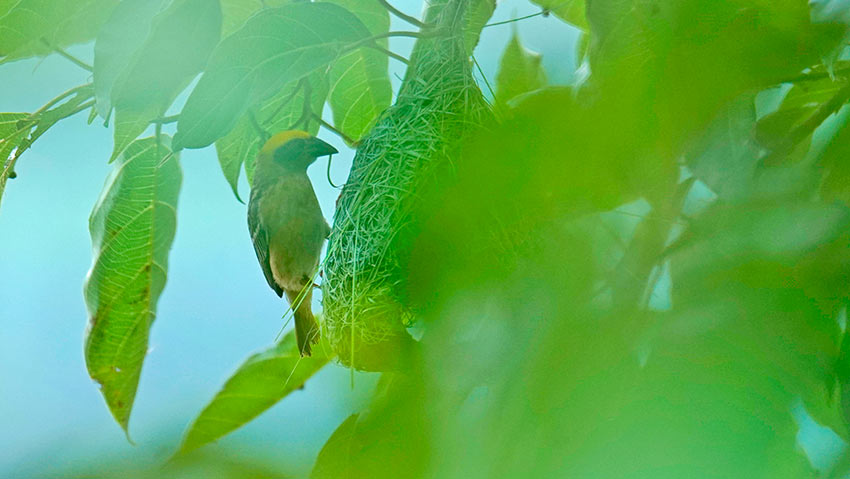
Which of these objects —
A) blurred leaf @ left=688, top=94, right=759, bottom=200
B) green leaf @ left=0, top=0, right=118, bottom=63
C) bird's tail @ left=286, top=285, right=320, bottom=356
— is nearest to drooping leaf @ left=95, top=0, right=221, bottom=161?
green leaf @ left=0, top=0, right=118, bottom=63

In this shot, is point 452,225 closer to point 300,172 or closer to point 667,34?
point 667,34

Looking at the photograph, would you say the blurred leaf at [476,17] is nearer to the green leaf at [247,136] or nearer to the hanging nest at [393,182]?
the hanging nest at [393,182]

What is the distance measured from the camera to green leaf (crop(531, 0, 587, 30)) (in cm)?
69

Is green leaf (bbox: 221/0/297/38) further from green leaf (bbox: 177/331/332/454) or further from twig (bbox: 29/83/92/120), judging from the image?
green leaf (bbox: 177/331/332/454)

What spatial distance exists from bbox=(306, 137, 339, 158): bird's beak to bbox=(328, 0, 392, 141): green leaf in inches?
1.9

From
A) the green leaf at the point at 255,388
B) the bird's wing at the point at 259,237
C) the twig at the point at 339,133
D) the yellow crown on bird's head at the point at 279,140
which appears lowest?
the green leaf at the point at 255,388

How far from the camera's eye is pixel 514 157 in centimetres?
18

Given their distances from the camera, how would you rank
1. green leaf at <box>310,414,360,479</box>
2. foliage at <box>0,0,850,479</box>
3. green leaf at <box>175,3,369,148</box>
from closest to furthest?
foliage at <box>0,0,850,479</box>
green leaf at <box>310,414,360,479</box>
green leaf at <box>175,3,369,148</box>

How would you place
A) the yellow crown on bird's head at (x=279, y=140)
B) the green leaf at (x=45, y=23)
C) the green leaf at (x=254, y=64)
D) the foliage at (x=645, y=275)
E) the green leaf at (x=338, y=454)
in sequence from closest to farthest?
the foliage at (x=645, y=275)
the green leaf at (x=338, y=454)
the green leaf at (x=254, y=64)
the green leaf at (x=45, y=23)
the yellow crown on bird's head at (x=279, y=140)

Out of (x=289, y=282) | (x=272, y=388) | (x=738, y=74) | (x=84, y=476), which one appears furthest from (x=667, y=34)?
(x=289, y=282)

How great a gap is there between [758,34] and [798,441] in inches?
5.4

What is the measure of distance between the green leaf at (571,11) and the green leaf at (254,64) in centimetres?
23

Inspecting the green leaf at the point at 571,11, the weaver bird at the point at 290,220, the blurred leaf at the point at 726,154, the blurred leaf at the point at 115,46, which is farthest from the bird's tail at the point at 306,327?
the blurred leaf at the point at 726,154

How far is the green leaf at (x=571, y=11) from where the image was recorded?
69 centimetres
